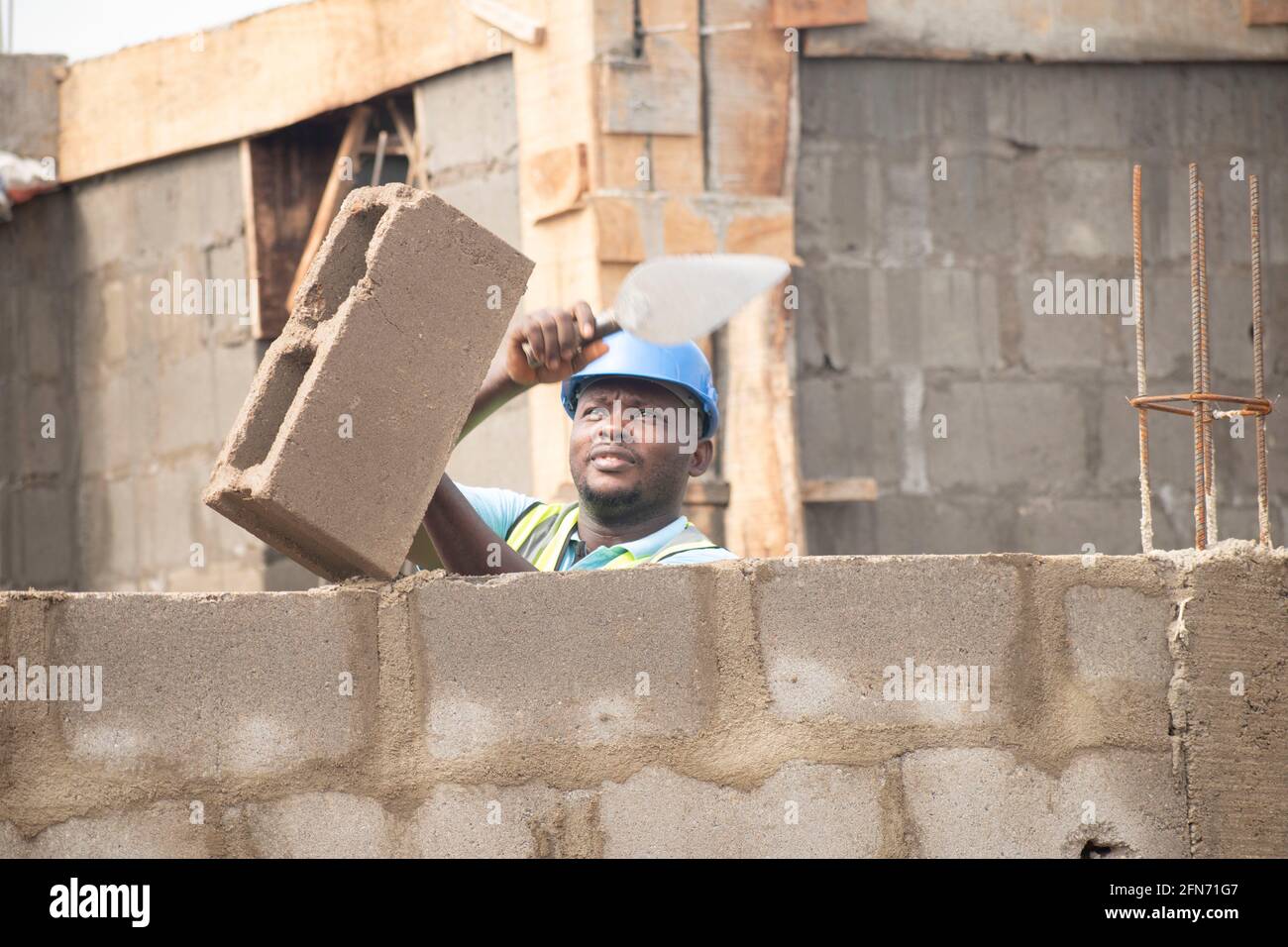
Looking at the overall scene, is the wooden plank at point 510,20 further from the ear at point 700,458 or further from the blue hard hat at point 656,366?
the blue hard hat at point 656,366

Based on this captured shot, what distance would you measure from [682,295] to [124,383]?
557cm

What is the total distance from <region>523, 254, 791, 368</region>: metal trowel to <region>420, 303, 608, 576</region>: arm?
28 millimetres

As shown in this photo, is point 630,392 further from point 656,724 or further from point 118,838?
point 118,838

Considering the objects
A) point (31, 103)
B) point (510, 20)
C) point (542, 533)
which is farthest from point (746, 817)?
point (31, 103)

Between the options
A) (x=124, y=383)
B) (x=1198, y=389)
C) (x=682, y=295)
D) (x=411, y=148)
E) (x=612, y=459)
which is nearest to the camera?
(x=1198, y=389)

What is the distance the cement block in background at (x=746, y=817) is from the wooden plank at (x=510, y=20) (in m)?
4.11

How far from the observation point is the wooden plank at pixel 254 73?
7.21 m

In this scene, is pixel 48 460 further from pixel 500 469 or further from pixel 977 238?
pixel 977 238

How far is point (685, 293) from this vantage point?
3.67 meters

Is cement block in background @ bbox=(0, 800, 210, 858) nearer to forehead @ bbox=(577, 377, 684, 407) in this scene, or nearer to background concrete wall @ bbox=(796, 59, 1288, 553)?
forehead @ bbox=(577, 377, 684, 407)

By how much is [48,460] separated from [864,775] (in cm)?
658

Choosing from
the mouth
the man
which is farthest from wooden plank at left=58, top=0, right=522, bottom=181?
the mouth

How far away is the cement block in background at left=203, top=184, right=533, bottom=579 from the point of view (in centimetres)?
331
